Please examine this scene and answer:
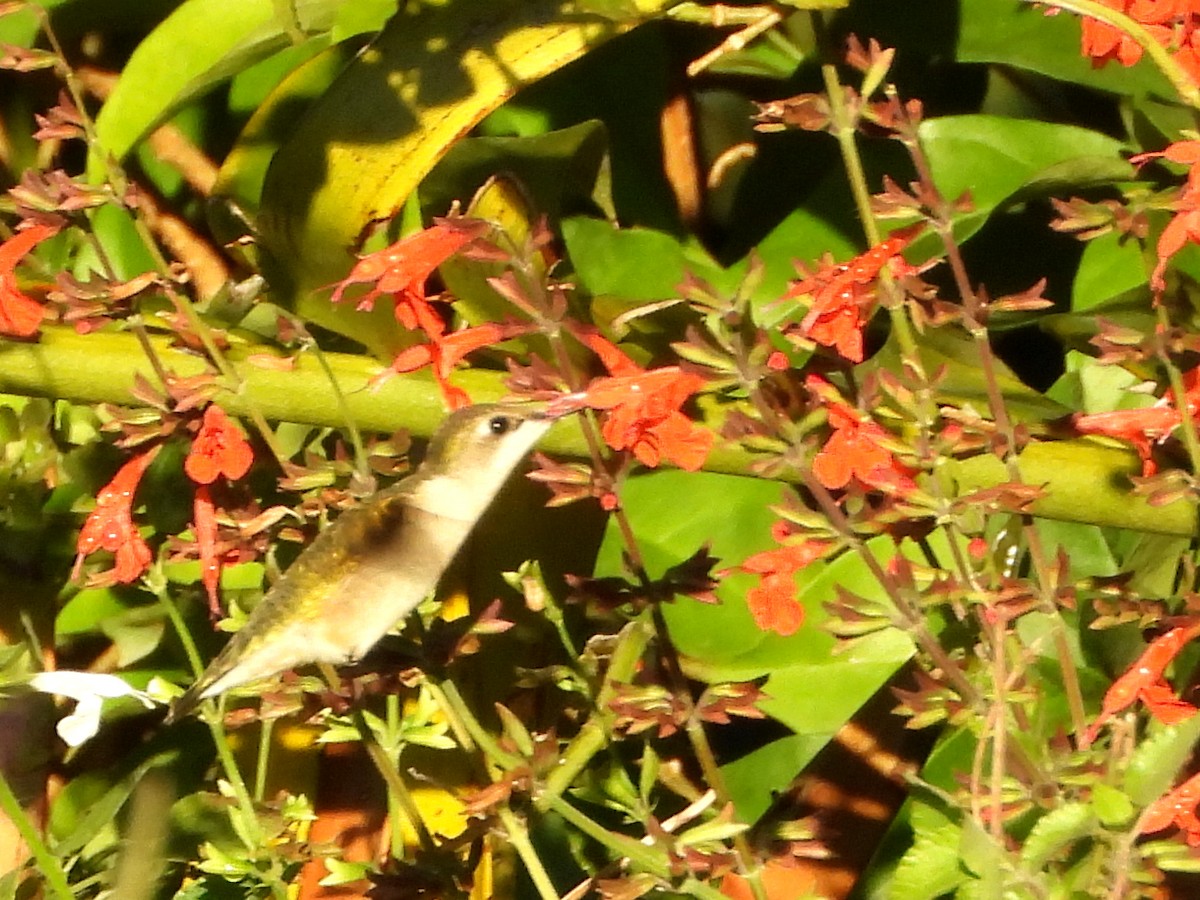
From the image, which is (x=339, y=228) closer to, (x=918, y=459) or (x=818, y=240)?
(x=818, y=240)

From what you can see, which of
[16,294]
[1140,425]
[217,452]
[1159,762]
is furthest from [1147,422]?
[16,294]

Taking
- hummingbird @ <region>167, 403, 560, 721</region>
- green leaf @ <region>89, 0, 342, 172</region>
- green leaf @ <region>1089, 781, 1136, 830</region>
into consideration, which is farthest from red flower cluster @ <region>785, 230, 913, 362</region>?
green leaf @ <region>89, 0, 342, 172</region>

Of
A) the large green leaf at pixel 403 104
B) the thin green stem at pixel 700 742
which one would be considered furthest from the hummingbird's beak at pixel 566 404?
the large green leaf at pixel 403 104

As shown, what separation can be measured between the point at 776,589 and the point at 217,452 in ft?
0.91

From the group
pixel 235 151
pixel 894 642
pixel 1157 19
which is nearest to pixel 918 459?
pixel 1157 19

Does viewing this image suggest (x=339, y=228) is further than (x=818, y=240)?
No

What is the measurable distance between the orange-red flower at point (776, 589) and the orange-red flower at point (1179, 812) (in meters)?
0.19

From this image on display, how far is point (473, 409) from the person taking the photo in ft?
2.23

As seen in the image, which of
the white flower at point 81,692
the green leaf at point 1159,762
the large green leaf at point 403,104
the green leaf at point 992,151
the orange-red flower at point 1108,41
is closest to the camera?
the green leaf at point 1159,762

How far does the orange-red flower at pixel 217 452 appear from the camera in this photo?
2.27 feet

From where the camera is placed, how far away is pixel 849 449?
26.2 inches

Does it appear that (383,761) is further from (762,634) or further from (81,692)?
(762,634)

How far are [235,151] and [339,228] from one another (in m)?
0.17

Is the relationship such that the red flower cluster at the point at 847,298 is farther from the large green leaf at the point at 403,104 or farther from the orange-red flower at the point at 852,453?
the large green leaf at the point at 403,104
